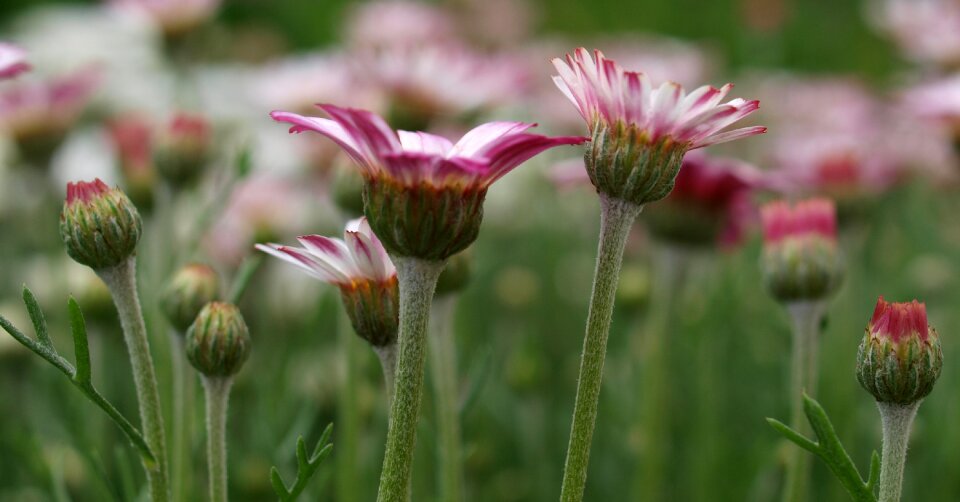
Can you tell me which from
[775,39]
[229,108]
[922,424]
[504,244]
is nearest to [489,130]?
[922,424]

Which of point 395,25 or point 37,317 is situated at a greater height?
point 395,25

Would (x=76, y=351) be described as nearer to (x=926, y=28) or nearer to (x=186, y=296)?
(x=186, y=296)

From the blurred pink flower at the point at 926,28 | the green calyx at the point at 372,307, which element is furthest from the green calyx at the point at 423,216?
the blurred pink flower at the point at 926,28

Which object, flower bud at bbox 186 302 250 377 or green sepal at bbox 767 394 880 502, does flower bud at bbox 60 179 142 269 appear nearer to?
flower bud at bbox 186 302 250 377

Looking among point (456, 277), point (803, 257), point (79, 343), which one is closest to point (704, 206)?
point (803, 257)

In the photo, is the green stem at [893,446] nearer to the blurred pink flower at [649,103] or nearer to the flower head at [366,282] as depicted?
the blurred pink flower at [649,103]

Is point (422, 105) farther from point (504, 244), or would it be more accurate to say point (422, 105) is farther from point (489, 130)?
point (504, 244)
